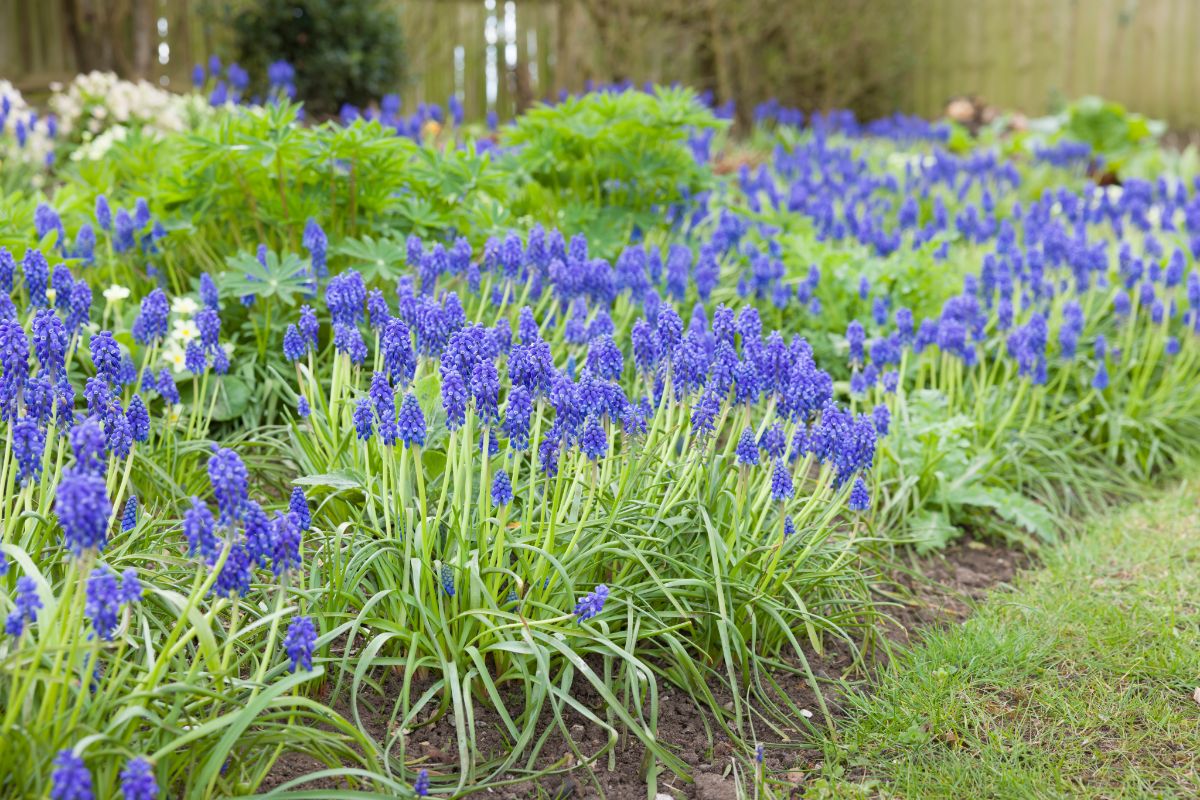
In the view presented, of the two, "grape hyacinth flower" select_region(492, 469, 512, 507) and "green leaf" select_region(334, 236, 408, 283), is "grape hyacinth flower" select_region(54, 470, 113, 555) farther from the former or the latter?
"green leaf" select_region(334, 236, 408, 283)

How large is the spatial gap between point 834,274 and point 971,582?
5.80ft

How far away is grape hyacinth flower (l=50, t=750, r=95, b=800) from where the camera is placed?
1.75m

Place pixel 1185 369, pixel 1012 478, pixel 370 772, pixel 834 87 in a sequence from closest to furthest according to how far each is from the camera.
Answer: pixel 370 772
pixel 1012 478
pixel 1185 369
pixel 834 87

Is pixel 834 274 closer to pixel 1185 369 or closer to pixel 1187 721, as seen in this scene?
pixel 1185 369

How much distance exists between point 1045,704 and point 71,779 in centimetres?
232

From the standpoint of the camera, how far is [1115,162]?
9.91 meters

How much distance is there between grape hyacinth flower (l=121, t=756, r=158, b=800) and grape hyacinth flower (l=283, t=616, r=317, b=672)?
374 millimetres

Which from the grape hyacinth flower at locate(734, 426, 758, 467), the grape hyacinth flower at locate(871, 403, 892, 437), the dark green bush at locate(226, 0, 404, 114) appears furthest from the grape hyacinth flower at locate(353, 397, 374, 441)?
the dark green bush at locate(226, 0, 404, 114)

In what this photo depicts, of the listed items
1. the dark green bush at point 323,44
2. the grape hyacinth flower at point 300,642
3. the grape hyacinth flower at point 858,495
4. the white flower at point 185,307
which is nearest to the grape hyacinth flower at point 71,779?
the grape hyacinth flower at point 300,642

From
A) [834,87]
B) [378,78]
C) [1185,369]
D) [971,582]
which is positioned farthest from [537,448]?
[834,87]

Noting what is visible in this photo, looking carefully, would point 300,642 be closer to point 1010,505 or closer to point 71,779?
point 71,779

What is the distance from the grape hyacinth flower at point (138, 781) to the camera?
5.95 ft

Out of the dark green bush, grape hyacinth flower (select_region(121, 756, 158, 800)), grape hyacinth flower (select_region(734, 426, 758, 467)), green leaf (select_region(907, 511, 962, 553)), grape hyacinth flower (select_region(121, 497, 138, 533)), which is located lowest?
green leaf (select_region(907, 511, 962, 553))

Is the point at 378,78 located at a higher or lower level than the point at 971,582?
higher
